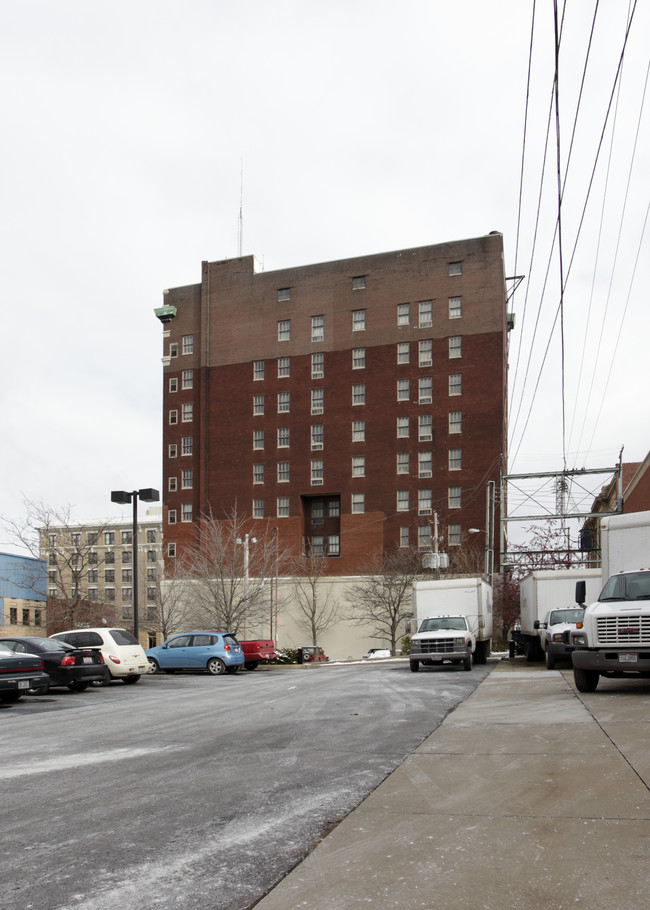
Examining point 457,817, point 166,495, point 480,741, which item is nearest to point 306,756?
point 480,741

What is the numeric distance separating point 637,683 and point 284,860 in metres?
12.9

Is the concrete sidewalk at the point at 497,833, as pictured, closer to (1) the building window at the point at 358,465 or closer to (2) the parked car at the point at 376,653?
(2) the parked car at the point at 376,653

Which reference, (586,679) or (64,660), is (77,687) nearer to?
(64,660)

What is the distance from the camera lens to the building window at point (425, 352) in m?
66.5

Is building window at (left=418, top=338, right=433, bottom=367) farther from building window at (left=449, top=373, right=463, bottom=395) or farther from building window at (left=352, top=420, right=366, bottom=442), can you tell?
building window at (left=352, top=420, right=366, bottom=442)

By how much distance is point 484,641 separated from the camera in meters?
31.2

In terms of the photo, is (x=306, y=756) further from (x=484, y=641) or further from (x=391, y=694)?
(x=484, y=641)

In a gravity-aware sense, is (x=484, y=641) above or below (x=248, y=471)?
below

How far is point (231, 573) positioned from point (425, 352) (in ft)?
78.3

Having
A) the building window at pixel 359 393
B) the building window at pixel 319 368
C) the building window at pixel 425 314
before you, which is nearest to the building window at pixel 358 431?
the building window at pixel 359 393

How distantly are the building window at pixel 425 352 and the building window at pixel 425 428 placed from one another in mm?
4071

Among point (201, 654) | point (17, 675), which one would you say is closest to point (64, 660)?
point (17, 675)

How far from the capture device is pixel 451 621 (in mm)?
27188

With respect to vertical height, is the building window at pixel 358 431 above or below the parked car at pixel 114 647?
above
